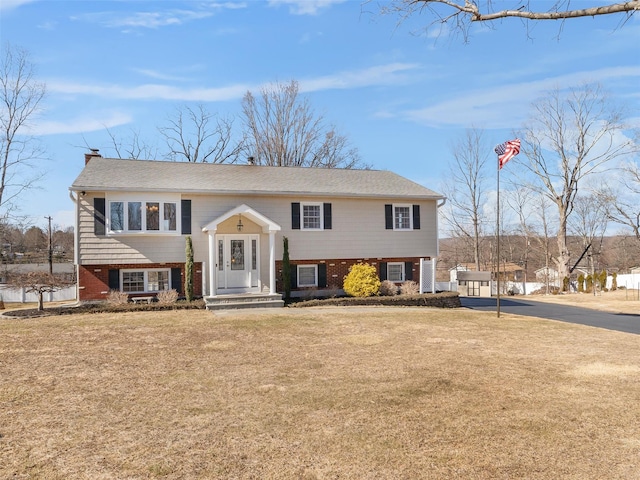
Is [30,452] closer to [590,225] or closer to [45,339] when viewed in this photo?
[45,339]

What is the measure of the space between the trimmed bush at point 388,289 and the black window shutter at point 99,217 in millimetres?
10801

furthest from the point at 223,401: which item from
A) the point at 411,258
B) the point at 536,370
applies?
the point at 411,258

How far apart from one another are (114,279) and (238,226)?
4.83 meters

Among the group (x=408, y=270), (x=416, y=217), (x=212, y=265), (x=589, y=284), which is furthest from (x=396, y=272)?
(x=589, y=284)

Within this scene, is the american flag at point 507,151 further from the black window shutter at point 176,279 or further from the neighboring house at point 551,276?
the neighboring house at point 551,276

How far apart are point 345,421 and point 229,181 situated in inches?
535

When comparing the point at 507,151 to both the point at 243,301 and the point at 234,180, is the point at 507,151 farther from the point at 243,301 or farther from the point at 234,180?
the point at 234,180

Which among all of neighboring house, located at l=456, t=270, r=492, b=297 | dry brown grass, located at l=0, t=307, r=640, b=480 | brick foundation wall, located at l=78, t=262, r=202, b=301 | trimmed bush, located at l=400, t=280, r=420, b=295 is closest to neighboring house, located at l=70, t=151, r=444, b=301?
brick foundation wall, located at l=78, t=262, r=202, b=301

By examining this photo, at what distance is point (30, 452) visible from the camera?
14.0 ft

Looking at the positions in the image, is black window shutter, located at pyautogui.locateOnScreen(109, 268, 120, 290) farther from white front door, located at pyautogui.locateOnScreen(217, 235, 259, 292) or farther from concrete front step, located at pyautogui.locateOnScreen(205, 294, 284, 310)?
white front door, located at pyautogui.locateOnScreen(217, 235, 259, 292)

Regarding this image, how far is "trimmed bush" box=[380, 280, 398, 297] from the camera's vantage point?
17.4m

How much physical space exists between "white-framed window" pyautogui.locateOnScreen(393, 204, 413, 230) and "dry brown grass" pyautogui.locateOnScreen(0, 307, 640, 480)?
852cm

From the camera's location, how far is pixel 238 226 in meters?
16.5

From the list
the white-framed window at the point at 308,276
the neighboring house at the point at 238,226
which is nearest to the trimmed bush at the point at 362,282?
the neighboring house at the point at 238,226
